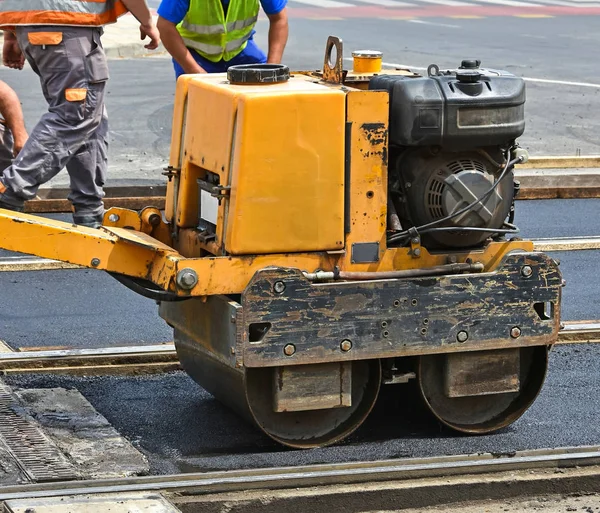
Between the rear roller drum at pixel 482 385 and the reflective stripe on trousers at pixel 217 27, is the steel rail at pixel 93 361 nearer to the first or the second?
A: the rear roller drum at pixel 482 385

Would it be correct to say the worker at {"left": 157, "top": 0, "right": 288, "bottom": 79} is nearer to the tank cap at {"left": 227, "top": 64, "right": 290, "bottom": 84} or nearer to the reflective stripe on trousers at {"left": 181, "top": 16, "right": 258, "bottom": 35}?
the reflective stripe on trousers at {"left": 181, "top": 16, "right": 258, "bottom": 35}

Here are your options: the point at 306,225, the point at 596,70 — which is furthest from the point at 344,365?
the point at 596,70

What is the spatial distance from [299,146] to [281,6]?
276cm

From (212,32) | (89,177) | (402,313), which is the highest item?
(212,32)

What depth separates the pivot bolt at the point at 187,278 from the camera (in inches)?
187

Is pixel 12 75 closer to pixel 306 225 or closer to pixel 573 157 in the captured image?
pixel 573 157

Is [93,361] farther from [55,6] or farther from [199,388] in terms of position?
[55,6]

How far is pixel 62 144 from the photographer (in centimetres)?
670

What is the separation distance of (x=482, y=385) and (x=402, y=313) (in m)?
0.50

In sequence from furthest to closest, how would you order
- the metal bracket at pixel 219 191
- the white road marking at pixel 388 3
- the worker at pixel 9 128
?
the white road marking at pixel 388 3, the worker at pixel 9 128, the metal bracket at pixel 219 191

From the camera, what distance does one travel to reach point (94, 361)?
5949 mm

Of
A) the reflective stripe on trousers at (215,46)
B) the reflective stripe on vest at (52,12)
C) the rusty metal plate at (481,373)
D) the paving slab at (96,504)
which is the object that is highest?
the reflective stripe on vest at (52,12)

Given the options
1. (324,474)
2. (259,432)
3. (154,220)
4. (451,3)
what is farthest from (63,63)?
(451,3)

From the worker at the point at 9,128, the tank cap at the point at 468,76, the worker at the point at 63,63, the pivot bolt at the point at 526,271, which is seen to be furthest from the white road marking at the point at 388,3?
the pivot bolt at the point at 526,271
